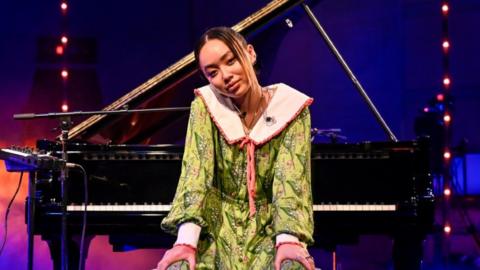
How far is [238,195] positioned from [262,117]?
0.27 metres

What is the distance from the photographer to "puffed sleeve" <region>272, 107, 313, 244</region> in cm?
178

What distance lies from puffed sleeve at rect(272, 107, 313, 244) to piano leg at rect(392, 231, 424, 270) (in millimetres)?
1218

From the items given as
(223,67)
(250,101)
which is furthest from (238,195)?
(223,67)

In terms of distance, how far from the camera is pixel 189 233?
5.75 ft

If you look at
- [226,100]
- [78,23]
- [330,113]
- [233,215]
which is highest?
[78,23]

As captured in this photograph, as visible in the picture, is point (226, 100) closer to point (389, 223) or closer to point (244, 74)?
point (244, 74)

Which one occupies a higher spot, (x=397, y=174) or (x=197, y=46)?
(x=197, y=46)

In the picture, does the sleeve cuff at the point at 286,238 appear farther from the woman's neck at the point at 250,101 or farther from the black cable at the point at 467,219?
the black cable at the point at 467,219

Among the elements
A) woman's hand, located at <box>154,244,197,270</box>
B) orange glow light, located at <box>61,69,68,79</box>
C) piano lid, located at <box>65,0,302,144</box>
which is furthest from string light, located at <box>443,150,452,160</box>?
woman's hand, located at <box>154,244,197,270</box>

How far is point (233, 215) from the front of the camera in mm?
1916

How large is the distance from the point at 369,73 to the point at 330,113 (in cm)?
53

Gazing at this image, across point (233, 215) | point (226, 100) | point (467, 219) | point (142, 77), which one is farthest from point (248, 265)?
point (467, 219)

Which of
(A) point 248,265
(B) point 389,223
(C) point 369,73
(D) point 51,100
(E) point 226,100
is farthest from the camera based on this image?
(C) point 369,73

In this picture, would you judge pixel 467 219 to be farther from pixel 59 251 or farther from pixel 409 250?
pixel 59 251
